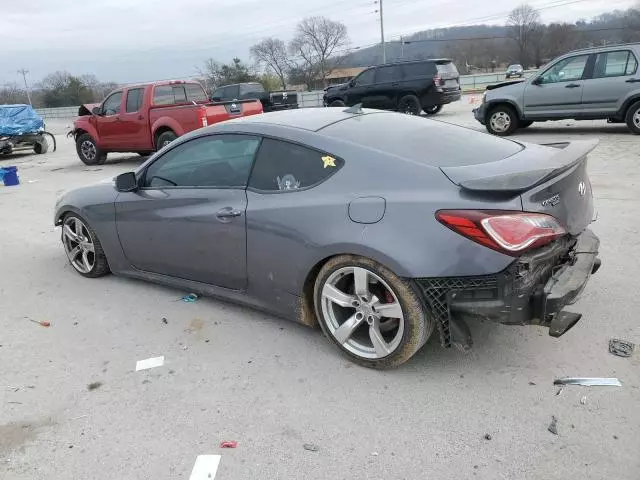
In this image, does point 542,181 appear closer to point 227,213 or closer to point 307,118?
point 307,118

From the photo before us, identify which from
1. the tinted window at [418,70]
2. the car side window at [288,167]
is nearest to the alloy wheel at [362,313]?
the car side window at [288,167]

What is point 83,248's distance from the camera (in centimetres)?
503

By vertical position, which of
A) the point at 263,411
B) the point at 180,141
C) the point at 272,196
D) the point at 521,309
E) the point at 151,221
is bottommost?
the point at 263,411

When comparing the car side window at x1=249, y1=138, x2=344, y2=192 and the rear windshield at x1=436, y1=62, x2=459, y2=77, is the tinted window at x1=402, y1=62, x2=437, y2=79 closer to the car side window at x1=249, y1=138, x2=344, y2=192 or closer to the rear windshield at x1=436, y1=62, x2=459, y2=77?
the rear windshield at x1=436, y1=62, x2=459, y2=77

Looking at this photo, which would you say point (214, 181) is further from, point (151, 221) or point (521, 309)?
point (521, 309)

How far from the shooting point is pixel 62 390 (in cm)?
325

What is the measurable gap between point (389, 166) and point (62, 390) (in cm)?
237

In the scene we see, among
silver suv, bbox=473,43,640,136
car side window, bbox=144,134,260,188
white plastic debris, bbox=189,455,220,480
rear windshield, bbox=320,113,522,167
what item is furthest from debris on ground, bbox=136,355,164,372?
silver suv, bbox=473,43,640,136

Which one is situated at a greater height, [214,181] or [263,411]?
[214,181]

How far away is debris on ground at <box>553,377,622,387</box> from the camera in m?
2.96

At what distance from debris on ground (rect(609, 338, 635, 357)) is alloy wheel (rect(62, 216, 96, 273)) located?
4.21 m

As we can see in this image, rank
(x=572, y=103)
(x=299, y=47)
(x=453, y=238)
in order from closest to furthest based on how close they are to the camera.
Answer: (x=453, y=238) < (x=572, y=103) < (x=299, y=47)

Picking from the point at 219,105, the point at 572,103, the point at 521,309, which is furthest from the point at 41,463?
the point at 572,103

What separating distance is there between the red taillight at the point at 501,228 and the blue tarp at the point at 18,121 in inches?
668
